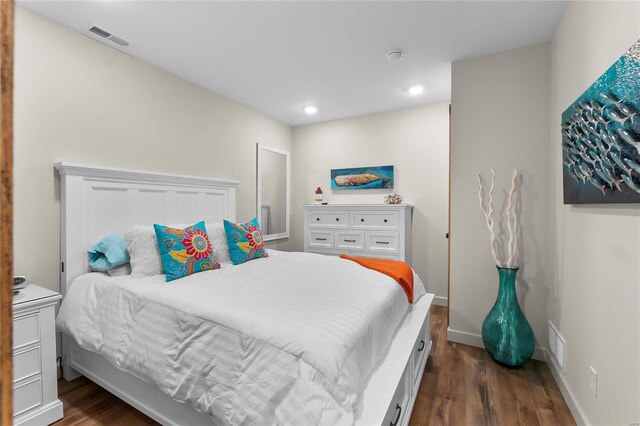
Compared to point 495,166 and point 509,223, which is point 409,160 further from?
point 509,223

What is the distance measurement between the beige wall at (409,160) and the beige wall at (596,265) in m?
1.45

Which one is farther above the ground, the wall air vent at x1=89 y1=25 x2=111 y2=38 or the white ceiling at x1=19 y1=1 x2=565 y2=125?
the white ceiling at x1=19 y1=1 x2=565 y2=125

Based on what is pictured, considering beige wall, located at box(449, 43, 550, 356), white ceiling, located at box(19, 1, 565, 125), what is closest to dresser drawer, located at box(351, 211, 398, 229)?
beige wall, located at box(449, 43, 550, 356)

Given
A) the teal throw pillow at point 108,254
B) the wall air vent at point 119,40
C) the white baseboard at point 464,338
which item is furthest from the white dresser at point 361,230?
the wall air vent at point 119,40

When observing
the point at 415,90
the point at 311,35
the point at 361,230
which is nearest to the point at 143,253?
the point at 311,35

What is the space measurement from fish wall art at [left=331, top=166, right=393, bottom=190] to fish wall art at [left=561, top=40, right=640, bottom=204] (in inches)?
88.6

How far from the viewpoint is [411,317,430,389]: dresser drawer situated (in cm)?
176

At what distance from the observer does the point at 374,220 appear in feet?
11.7

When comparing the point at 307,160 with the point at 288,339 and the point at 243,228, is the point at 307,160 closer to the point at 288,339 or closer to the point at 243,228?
the point at 243,228

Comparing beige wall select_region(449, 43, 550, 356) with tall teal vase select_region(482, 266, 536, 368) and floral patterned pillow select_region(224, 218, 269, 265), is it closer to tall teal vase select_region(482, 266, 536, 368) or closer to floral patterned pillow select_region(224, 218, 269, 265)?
tall teal vase select_region(482, 266, 536, 368)

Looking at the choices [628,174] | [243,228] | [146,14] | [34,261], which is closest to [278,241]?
[243,228]

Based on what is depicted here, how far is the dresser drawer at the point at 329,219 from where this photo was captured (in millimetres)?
3775

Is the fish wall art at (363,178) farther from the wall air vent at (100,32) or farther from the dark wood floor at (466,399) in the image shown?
the wall air vent at (100,32)

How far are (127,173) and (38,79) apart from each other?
78cm
